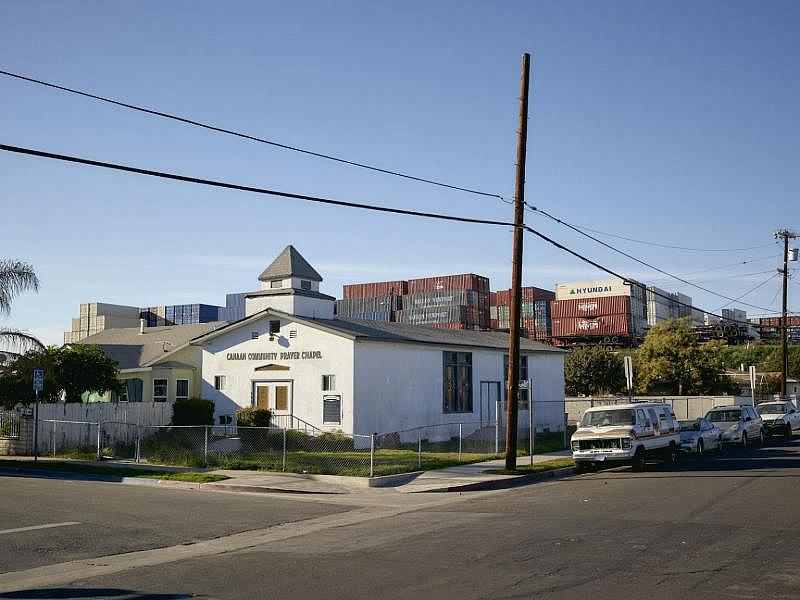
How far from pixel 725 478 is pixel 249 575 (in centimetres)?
1461

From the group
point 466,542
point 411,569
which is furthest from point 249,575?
point 466,542

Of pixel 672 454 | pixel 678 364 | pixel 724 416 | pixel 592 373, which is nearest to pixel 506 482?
pixel 672 454

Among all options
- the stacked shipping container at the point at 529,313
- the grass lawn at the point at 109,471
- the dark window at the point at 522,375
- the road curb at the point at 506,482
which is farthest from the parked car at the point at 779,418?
the stacked shipping container at the point at 529,313

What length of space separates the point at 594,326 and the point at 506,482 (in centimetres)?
7546

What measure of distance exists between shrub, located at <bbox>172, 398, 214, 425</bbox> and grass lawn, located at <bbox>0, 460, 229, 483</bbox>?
27.2ft

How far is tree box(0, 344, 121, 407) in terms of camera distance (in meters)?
30.6

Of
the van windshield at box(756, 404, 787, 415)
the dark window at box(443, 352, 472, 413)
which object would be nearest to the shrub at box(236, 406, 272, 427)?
the dark window at box(443, 352, 472, 413)

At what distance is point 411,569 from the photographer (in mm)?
10492

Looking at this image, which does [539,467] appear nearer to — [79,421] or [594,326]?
[79,421]

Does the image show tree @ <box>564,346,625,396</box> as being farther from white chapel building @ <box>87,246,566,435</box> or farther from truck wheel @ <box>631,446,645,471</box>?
truck wheel @ <box>631,446,645,471</box>

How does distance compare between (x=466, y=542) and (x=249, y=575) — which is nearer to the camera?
(x=249, y=575)

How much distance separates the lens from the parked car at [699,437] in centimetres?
2928

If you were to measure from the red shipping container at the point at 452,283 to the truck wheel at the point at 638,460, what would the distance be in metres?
63.3

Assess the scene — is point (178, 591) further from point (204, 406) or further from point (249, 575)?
point (204, 406)
